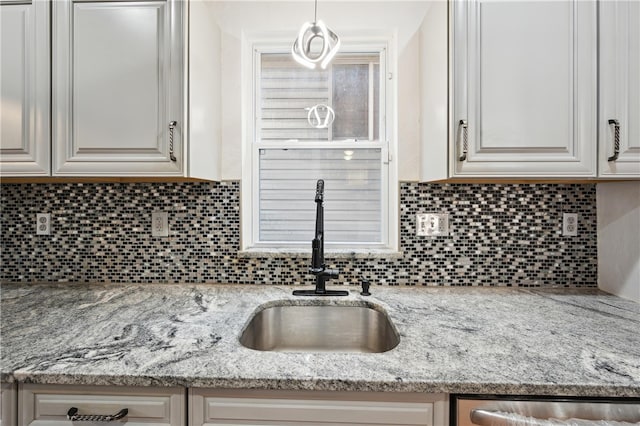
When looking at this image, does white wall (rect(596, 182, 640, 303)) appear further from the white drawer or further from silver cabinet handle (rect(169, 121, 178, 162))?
the white drawer

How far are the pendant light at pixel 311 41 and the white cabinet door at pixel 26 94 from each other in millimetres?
963

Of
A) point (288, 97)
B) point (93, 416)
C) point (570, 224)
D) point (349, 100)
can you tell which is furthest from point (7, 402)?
point (570, 224)

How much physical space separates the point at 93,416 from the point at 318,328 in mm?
814

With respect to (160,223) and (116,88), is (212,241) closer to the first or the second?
(160,223)

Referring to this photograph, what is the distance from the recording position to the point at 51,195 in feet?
5.41

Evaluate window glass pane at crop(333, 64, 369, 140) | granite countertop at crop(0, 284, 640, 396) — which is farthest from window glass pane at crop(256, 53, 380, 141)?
granite countertop at crop(0, 284, 640, 396)

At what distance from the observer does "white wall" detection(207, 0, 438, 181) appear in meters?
1.63

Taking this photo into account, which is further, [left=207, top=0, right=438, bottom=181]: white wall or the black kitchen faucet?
[left=207, top=0, right=438, bottom=181]: white wall

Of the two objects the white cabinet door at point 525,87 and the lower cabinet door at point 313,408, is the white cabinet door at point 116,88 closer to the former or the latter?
the lower cabinet door at point 313,408

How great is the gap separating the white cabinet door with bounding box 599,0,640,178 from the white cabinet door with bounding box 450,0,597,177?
37 mm

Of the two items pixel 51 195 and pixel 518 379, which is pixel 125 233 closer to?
pixel 51 195

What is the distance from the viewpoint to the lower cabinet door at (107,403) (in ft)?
2.83

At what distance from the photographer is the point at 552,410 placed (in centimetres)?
81

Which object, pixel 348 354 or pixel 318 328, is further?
pixel 318 328
